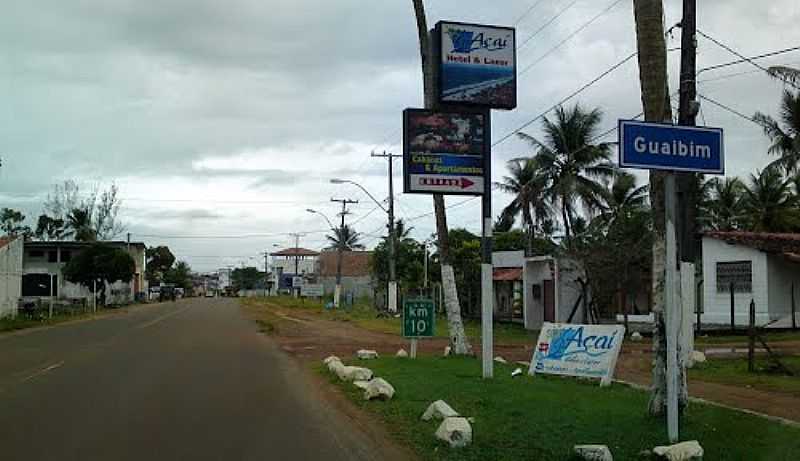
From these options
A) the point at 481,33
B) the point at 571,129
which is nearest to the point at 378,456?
the point at 481,33

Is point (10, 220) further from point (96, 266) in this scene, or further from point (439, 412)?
point (439, 412)

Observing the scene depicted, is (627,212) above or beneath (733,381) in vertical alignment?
above

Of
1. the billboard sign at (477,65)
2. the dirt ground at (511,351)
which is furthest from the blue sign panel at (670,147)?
the billboard sign at (477,65)

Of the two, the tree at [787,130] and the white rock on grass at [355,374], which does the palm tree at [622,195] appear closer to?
the tree at [787,130]

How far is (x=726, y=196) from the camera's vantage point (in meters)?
52.9

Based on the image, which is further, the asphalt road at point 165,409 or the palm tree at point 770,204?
the palm tree at point 770,204

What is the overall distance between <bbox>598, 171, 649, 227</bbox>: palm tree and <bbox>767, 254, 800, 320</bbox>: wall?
1620 centimetres

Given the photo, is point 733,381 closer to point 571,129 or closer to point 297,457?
point 297,457

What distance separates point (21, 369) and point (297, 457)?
1262 cm

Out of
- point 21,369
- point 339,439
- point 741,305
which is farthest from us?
point 741,305

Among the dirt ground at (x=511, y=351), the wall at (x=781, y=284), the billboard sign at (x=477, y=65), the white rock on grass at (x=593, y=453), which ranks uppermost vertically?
the billboard sign at (x=477, y=65)

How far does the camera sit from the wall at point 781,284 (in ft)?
95.5

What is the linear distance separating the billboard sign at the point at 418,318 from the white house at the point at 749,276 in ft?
43.0

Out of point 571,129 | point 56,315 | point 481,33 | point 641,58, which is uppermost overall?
point 571,129
